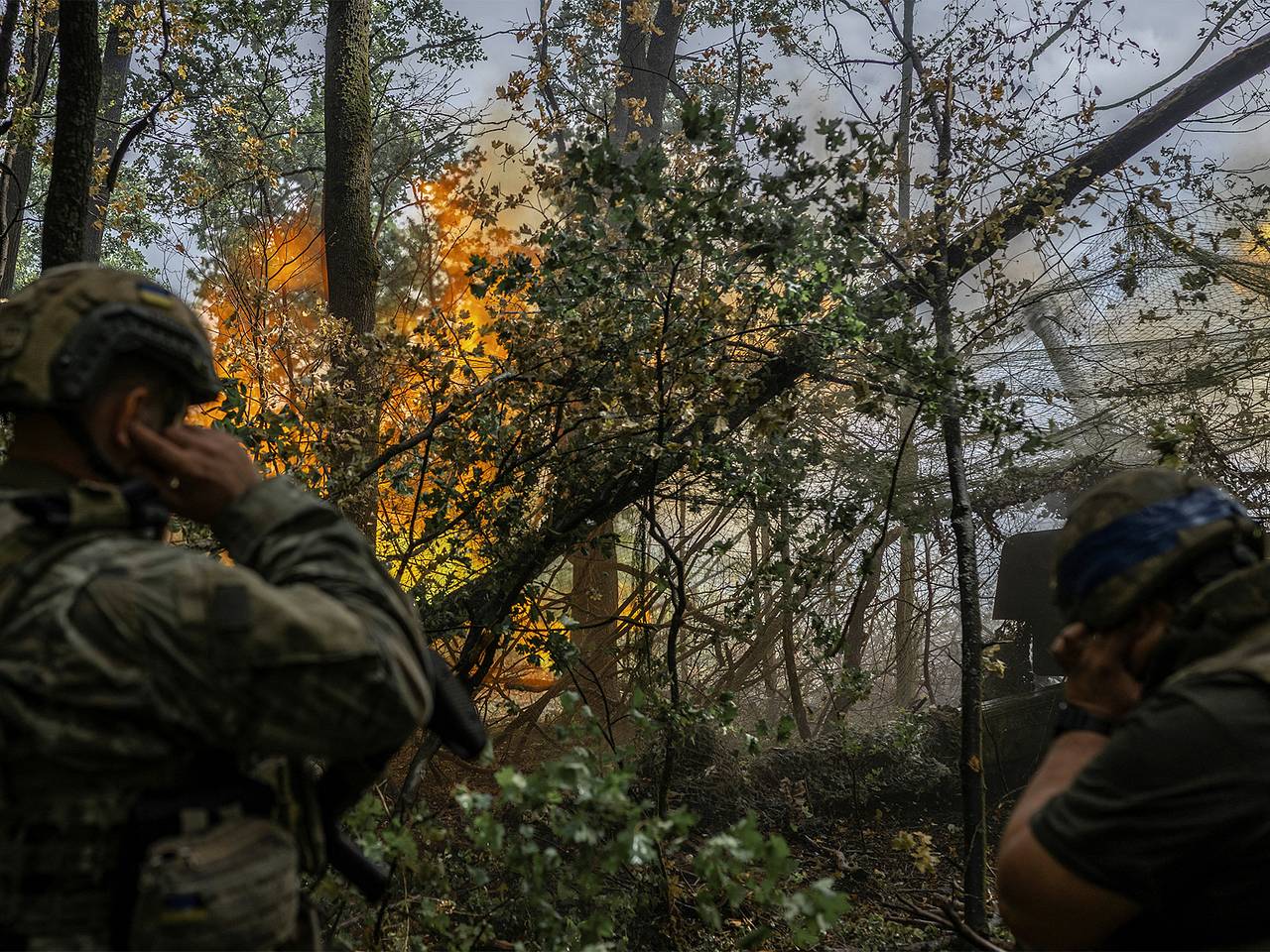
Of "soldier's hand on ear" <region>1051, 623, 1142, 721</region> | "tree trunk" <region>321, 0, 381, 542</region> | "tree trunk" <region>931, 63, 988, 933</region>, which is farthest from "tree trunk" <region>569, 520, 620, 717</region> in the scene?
"soldier's hand on ear" <region>1051, 623, 1142, 721</region>

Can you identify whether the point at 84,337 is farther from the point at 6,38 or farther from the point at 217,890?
the point at 6,38

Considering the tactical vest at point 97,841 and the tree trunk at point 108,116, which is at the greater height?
the tree trunk at point 108,116

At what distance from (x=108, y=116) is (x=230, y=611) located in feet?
53.2

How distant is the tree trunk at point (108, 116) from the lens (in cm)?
1060

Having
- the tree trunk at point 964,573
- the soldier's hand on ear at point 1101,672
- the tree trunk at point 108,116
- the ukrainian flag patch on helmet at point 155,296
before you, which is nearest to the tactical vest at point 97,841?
the ukrainian flag patch on helmet at point 155,296

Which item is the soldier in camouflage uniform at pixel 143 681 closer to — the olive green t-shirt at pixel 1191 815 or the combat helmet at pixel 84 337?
the combat helmet at pixel 84 337

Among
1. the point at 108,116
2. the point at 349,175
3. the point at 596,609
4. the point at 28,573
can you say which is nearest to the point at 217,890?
the point at 28,573

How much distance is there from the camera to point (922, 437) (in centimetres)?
759

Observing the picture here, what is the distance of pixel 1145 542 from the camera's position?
5.91 feet

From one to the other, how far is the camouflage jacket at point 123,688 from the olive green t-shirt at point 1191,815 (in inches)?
46.3

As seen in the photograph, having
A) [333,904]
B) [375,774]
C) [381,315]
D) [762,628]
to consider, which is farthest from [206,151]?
[375,774]

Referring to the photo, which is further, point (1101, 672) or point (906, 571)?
point (906, 571)

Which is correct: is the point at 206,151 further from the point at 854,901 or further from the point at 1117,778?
the point at 1117,778

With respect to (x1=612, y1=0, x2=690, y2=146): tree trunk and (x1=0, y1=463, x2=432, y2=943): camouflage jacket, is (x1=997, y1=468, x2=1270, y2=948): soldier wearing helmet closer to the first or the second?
(x1=0, y1=463, x2=432, y2=943): camouflage jacket
